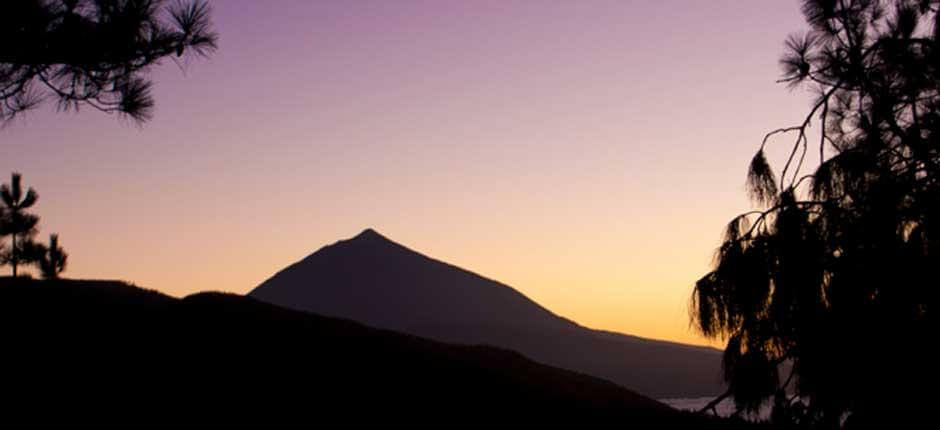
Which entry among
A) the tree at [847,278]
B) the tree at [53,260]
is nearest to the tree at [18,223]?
the tree at [53,260]

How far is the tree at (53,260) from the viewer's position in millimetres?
31172

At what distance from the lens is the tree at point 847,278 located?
34.9ft

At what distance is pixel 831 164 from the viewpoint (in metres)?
12.0

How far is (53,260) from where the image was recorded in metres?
31.5

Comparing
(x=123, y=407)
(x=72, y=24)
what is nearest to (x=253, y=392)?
(x=123, y=407)

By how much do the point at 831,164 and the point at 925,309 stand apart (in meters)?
2.31

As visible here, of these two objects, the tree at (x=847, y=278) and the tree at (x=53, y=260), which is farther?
the tree at (x=53, y=260)

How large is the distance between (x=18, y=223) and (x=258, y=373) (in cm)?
1982

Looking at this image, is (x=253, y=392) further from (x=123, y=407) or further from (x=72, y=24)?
(x=72, y=24)

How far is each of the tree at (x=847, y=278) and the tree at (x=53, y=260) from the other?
86.3 feet

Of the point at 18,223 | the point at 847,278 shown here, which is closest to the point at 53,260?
the point at 18,223

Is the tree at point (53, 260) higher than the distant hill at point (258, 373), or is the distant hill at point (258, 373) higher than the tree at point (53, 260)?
the tree at point (53, 260)

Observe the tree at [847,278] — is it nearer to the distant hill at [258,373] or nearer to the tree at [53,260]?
the distant hill at [258,373]

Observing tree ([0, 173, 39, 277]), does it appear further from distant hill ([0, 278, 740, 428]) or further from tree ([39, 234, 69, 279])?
distant hill ([0, 278, 740, 428])
